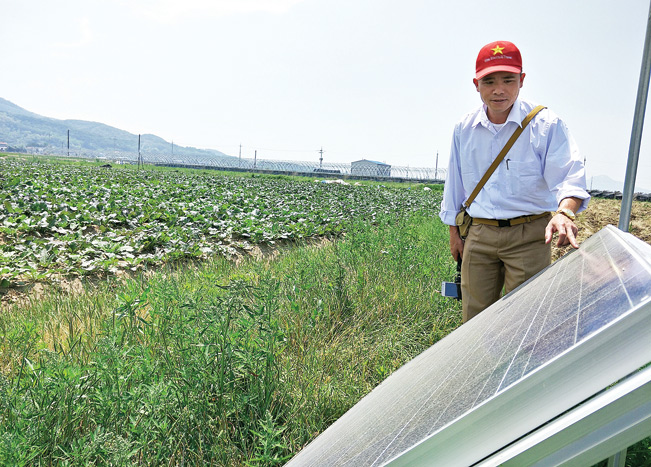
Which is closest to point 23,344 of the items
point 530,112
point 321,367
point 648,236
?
point 321,367

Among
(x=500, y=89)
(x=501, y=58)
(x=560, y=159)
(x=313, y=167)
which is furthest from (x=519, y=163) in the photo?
(x=313, y=167)

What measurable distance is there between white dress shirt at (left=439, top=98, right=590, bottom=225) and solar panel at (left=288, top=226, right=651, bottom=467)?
4.50 ft

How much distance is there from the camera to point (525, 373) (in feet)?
2.26

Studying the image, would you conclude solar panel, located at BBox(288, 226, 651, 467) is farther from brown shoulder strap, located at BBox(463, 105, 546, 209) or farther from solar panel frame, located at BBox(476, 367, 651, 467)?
brown shoulder strap, located at BBox(463, 105, 546, 209)

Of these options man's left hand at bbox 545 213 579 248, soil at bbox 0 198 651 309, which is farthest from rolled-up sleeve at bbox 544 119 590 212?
man's left hand at bbox 545 213 579 248

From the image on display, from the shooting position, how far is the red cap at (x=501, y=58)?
258 cm

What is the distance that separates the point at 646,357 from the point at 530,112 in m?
2.58

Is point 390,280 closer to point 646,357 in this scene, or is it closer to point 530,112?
point 530,112

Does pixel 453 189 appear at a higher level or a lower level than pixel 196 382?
higher

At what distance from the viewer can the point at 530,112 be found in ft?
9.18

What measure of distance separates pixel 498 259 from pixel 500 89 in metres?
1.09

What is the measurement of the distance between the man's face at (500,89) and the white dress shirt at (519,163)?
0.31ft

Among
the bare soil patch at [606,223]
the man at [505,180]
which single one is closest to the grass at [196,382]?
the man at [505,180]

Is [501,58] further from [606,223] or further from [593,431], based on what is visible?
[606,223]
